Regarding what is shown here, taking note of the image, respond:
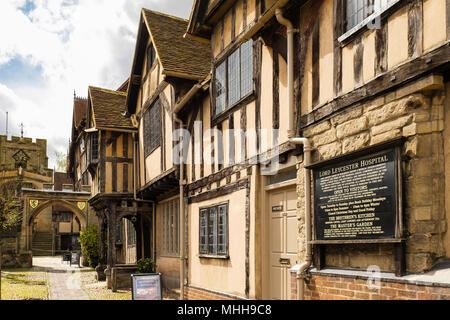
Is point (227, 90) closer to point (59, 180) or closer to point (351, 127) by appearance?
point (351, 127)

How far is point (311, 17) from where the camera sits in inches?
285

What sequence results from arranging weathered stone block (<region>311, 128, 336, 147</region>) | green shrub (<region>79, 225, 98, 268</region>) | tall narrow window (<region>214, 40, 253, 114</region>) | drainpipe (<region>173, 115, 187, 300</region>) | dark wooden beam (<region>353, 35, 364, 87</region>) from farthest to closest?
green shrub (<region>79, 225, 98, 268</region>), drainpipe (<region>173, 115, 187, 300</region>), tall narrow window (<region>214, 40, 253, 114</region>), weathered stone block (<region>311, 128, 336, 147</region>), dark wooden beam (<region>353, 35, 364, 87</region>)

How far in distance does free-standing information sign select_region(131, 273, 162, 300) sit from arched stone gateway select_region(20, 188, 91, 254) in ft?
71.0

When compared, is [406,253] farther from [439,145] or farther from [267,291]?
[267,291]

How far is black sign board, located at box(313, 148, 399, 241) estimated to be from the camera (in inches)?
209

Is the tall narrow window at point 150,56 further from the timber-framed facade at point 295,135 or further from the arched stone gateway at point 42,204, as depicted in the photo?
the arched stone gateway at point 42,204

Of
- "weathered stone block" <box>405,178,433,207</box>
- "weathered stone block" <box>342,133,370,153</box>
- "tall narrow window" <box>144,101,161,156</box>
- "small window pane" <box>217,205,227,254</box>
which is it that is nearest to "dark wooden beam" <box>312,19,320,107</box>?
"weathered stone block" <box>342,133,370,153</box>

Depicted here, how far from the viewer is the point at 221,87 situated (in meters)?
10.8

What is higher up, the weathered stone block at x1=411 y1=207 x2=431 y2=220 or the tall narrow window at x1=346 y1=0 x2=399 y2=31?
the tall narrow window at x1=346 y1=0 x2=399 y2=31

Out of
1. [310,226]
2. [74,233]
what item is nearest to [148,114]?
[310,226]

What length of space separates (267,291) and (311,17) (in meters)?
4.76

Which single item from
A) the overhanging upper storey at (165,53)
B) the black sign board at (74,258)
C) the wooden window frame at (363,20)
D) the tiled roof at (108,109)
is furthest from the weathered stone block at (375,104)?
the black sign board at (74,258)

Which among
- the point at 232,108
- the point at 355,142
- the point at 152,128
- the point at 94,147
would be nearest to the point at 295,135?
the point at 355,142

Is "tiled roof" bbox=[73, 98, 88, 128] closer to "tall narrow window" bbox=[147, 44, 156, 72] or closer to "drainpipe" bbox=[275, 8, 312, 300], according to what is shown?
"tall narrow window" bbox=[147, 44, 156, 72]
